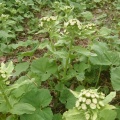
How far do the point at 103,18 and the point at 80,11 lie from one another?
0.59m

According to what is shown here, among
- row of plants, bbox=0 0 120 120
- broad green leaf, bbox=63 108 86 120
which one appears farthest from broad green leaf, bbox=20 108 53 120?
broad green leaf, bbox=63 108 86 120

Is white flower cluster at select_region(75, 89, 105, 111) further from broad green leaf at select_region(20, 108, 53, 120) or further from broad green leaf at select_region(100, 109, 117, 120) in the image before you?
broad green leaf at select_region(20, 108, 53, 120)

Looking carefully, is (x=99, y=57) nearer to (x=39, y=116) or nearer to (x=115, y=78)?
(x=115, y=78)

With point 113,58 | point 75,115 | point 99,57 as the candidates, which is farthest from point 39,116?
point 113,58

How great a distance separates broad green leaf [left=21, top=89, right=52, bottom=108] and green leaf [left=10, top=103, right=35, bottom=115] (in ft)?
0.64

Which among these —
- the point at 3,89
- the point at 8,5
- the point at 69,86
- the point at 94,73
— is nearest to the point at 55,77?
the point at 69,86

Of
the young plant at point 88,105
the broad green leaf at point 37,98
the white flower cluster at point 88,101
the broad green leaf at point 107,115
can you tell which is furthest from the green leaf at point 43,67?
the white flower cluster at point 88,101

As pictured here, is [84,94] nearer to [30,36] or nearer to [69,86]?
[69,86]

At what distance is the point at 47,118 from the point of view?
96.5 inches

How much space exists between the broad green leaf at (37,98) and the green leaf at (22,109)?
20 cm

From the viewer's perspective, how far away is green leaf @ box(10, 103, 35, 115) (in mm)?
2326

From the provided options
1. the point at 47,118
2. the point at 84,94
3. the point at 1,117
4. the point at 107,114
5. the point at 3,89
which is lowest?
the point at 1,117

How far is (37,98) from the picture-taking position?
2.61 metres

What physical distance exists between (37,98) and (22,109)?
0.29 meters
